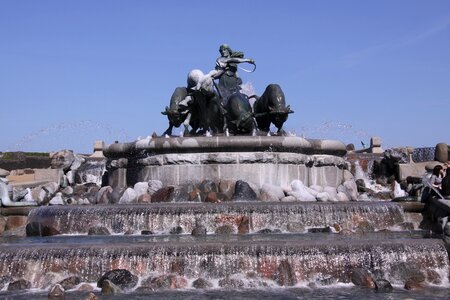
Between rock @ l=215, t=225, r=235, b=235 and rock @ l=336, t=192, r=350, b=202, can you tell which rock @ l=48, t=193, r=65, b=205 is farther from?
rock @ l=336, t=192, r=350, b=202

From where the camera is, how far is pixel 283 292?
9.62m

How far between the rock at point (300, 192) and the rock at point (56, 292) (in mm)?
8801

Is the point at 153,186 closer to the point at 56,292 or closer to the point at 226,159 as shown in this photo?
the point at 226,159

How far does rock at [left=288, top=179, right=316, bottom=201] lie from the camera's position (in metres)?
17.3

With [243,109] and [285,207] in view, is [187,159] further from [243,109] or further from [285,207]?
[285,207]

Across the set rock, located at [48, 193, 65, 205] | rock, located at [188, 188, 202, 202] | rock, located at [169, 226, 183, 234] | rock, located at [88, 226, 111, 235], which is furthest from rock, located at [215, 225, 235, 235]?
rock, located at [48, 193, 65, 205]

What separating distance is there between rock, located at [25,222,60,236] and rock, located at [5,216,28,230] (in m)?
0.69

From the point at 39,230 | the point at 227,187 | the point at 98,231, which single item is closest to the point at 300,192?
the point at 227,187

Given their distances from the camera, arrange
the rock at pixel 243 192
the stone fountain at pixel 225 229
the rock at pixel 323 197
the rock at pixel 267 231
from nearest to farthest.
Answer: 1. the stone fountain at pixel 225 229
2. the rock at pixel 267 231
3. the rock at pixel 243 192
4. the rock at pixel 323 197

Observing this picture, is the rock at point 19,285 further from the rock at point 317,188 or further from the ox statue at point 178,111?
the ox statue at point 178,111

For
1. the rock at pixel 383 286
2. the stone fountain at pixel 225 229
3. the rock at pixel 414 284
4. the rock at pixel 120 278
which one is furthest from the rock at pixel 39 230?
the rock at pixel 414 284

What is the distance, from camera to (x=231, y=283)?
10.0 metres

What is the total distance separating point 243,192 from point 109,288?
759 cm

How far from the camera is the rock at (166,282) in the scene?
9.91 meters
